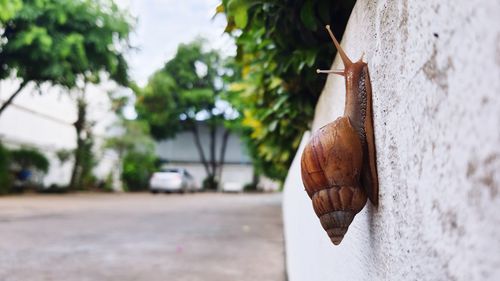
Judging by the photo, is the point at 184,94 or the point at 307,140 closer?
the point at 307,140

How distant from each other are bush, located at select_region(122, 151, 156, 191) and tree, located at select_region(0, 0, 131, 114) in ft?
28.2

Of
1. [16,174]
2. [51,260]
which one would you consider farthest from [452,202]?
[16,174]

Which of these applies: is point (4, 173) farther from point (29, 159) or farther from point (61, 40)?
point (61, 40)

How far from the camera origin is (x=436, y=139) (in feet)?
1.80

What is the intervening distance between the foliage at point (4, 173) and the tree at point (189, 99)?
1118 cm

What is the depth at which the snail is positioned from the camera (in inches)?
29.8

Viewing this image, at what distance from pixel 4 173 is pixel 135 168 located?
30.5ft

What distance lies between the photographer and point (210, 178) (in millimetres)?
28969

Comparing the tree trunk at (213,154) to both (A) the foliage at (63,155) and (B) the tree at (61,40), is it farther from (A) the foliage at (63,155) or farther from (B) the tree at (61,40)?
(B) the tree at (61,40)

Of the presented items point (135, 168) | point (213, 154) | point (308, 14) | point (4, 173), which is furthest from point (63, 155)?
point (308, 14)

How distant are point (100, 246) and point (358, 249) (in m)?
4.55

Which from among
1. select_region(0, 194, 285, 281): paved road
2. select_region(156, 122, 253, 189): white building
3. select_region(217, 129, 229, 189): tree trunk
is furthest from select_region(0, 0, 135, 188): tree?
select_region(156, 122, 253, 189): white building

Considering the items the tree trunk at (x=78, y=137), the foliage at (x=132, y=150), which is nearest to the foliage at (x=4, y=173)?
the tree trunk at (x=78, y=137)

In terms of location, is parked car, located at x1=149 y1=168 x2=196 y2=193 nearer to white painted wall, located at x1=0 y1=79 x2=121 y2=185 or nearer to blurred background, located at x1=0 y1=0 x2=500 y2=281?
white painted wall, located at x1=0 y1=79 x2=121 y2=185
